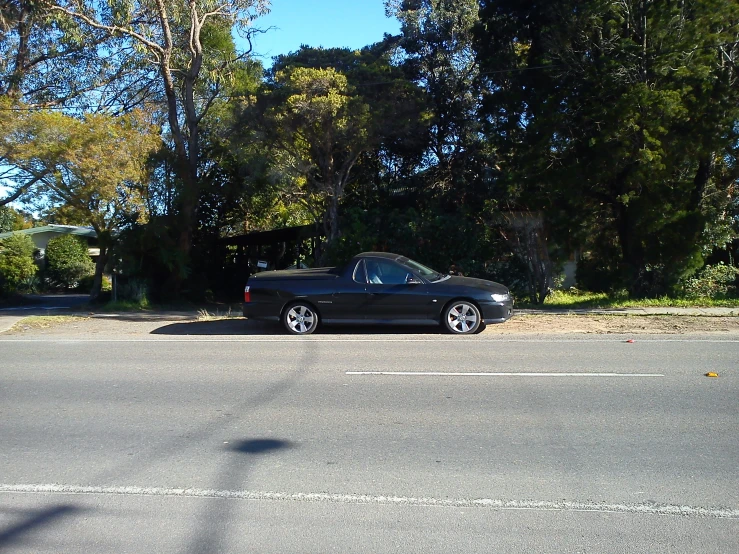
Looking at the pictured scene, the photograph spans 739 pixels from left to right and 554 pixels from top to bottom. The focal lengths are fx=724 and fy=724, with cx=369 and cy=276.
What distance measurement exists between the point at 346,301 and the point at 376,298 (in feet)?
1.80

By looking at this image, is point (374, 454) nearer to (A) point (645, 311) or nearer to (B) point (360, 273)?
(B) point (360, 273)

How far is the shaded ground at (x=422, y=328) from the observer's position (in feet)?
44.4

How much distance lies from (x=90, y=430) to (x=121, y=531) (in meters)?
2.48

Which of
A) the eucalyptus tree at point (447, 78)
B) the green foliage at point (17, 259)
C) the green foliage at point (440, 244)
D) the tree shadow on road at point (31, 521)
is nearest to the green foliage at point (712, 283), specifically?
the green foliage at point (440, 244)

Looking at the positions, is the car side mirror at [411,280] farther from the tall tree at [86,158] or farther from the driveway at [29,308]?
the tall tree at [86,158]

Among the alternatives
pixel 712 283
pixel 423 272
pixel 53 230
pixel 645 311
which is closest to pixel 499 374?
pixel 423 272

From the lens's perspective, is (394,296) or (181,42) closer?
(394,296)

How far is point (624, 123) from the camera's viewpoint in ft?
53.9

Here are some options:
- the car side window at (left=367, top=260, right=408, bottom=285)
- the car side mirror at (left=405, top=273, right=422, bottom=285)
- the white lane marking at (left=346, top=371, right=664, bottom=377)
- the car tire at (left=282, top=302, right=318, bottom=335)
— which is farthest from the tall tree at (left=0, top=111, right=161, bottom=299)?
the white lane marking at (left=346, top=371, right=664, bottom=377)

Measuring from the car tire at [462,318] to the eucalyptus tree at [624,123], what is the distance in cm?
625

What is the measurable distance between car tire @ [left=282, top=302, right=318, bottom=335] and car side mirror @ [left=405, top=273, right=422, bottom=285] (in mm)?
1775

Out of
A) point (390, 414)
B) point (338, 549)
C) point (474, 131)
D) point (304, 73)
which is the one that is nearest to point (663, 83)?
point (474, 131)

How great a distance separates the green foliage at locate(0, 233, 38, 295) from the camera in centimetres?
2900

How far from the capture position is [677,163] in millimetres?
17156
